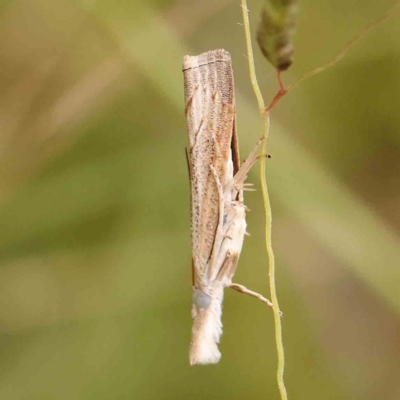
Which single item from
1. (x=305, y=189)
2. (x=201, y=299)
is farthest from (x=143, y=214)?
(x=201, y=299)

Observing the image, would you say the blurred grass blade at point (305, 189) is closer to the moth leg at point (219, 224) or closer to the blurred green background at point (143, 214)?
the blurred green background at point (143, 214)

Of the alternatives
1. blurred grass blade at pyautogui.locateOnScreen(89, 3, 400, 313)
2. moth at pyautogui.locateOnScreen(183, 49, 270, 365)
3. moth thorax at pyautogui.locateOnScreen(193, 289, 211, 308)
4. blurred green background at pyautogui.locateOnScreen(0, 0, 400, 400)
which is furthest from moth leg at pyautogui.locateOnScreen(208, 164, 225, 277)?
blurred green background at pyautogui.locateOnScreen(0, 0, 400, 400)

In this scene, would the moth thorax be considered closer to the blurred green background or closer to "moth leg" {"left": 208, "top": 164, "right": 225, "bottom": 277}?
"moth leg" {"left": 208, "top": 164, "right": 225, "bottom": 277}

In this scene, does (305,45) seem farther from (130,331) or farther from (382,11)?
(130,331)

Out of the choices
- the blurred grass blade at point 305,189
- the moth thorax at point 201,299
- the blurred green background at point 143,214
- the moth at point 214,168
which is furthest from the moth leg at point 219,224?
the blurred green background at point 143,214

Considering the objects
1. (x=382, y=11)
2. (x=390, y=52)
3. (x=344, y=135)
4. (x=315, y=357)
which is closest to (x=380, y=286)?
(x=315, y=357)
